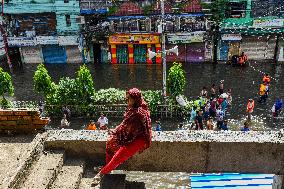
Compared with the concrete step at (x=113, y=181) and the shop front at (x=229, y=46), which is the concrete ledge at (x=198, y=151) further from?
the shop front at (x=229, y=46)

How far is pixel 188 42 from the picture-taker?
3291cm

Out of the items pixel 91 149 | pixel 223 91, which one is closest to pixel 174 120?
pixel 223 91

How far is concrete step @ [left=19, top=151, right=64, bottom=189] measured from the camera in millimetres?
8383

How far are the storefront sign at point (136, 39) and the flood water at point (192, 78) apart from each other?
7.37 feet

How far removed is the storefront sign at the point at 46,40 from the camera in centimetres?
3395

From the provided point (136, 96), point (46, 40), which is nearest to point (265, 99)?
point (46, 40)

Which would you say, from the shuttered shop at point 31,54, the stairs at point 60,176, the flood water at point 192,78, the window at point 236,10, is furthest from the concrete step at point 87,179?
the shuttered shop at point 31,54

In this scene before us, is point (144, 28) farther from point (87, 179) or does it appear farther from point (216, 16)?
point (87, 179)

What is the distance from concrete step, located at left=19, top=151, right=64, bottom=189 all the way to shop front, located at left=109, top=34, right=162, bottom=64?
2434 cm

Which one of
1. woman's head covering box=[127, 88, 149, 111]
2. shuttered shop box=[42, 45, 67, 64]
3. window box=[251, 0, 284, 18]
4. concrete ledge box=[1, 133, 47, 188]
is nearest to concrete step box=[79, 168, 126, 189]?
concrete ledge box=[1, 133, 47, 188]

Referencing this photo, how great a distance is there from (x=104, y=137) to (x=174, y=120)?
48.5ft

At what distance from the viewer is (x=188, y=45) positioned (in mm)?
33656

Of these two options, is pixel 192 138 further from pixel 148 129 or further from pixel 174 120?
pixel 174 120

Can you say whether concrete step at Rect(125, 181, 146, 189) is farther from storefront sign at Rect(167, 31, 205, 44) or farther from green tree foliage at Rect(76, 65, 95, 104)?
storefront sign at Rect(167, 31, 205, 44)
